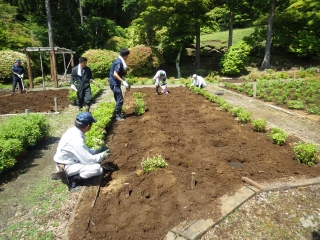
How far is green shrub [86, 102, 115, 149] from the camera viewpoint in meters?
5.23

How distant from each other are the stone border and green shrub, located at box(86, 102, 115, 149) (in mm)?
2589

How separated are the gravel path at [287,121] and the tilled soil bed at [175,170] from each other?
3.08ft

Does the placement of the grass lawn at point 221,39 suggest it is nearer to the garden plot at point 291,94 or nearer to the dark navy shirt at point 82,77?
the garden plot at point 291,94

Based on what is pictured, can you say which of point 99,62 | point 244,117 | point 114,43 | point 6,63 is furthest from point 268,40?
point 6,63

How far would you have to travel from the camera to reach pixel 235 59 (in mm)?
19125

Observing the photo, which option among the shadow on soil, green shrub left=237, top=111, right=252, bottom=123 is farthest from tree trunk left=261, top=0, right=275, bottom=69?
the shadow on soil

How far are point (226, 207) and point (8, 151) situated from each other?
12.9 ft

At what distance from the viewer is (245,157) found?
5.35m

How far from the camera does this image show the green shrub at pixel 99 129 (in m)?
5.23

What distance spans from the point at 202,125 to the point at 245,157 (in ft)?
7.72

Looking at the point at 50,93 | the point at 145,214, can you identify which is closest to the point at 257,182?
the point at 145,214

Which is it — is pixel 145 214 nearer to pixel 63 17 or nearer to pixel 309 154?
pixel 309 154

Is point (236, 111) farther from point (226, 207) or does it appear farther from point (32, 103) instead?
point (32, 103)

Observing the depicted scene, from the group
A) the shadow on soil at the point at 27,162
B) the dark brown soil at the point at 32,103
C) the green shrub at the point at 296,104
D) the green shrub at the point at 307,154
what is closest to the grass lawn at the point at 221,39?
the green shrub at the point at 296,104
